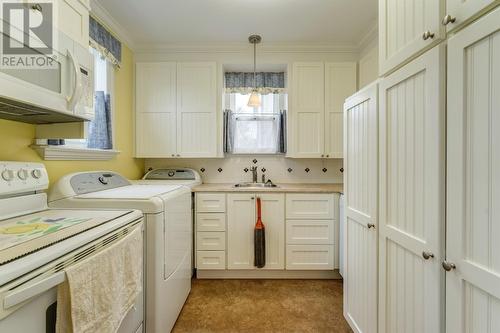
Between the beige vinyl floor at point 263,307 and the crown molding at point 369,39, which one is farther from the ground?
the crown molding at point 369,39

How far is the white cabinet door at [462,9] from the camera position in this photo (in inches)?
27.7

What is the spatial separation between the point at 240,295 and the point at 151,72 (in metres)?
2.53

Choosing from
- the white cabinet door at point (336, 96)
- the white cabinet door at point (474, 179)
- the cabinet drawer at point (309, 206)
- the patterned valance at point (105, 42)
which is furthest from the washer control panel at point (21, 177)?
the white cabinet door at point (336, 96)

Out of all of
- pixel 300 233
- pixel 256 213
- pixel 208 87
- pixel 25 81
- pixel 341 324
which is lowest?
pixel 341 324

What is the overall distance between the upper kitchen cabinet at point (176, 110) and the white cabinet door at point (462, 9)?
2282mm

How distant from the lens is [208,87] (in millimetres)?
2840

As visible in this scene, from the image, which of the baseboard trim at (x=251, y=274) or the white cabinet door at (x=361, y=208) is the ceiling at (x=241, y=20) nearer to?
the white cabinet door at (x=361, y=208)

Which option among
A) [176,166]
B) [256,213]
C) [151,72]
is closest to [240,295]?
[256,213]

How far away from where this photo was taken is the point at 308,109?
2836mm

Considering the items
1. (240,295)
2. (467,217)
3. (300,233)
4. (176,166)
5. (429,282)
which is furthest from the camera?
(176,166)

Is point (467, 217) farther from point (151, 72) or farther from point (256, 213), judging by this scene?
point (151, 72)

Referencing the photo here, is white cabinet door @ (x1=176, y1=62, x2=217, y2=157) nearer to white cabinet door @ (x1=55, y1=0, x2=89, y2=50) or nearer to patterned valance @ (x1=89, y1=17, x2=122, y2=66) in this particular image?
patterned valance @ (x1=89, y1=17, x2=122, y2=66)

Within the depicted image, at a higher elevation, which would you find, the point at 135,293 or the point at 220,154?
the point at 220,154

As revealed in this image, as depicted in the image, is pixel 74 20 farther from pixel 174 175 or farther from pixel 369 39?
pixel 369 39
